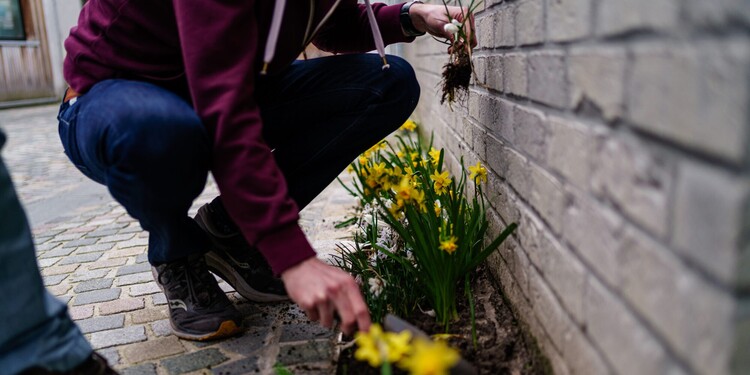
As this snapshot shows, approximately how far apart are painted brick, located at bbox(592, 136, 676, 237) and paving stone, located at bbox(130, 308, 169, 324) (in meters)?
1.59

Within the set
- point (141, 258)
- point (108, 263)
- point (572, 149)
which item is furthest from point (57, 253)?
point (572, 149)

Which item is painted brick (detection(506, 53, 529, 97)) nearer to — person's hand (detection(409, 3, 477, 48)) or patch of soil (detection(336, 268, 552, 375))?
person's hand (detection(409, 3, 477, 48))

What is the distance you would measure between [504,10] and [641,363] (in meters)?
Answer: 1.14

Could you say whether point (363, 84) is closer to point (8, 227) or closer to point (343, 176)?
point (8, 227)

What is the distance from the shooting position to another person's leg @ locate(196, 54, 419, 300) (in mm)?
2068

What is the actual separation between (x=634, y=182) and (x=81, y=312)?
197 cm

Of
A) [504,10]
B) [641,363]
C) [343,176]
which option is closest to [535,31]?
[504,10]

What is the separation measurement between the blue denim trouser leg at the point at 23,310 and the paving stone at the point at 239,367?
445mm

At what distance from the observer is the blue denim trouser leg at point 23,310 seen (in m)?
1.18

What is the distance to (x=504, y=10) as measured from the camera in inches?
68.2

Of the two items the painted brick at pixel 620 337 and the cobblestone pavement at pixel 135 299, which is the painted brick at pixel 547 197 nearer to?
the painted brick at pixel 620 337

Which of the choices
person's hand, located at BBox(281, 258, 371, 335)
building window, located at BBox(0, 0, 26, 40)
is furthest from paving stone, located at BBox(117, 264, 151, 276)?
building window, located at BBox(0, 0, 26, 40)

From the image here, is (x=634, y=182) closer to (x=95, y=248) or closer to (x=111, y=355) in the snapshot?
(x=111, y=355)

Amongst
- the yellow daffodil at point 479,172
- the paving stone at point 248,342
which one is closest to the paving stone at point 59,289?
the paving stone at point 248,342
